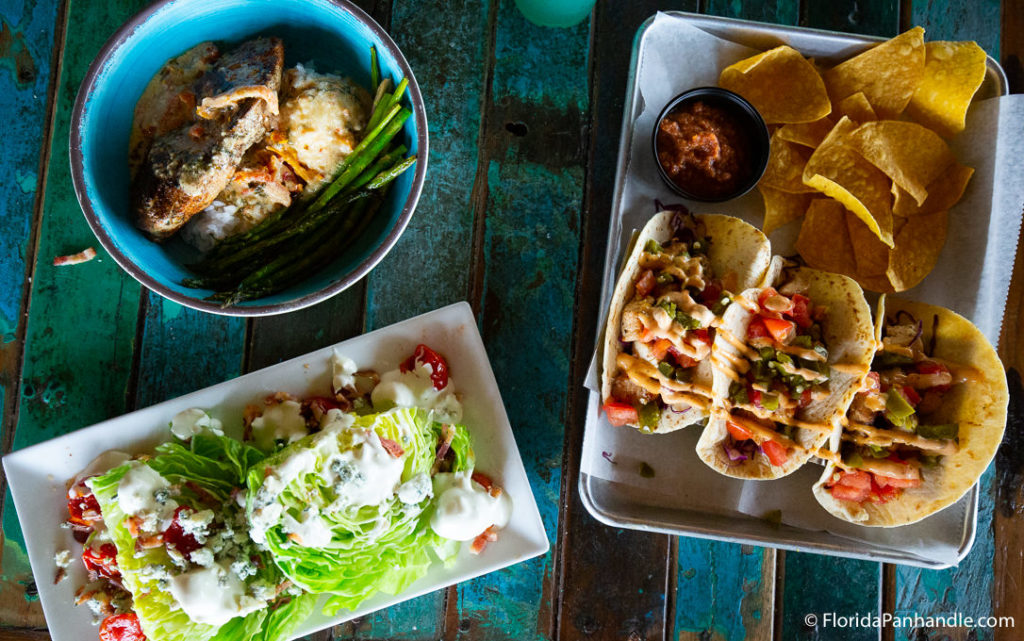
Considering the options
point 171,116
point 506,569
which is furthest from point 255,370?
point 506,569

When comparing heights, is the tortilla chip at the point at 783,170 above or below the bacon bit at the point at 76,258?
above

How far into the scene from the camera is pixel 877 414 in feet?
6.13

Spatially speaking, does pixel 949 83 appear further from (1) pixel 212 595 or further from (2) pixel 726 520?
(1) pixel 212 595

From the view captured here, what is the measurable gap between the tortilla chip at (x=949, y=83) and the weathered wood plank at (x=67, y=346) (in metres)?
2.15

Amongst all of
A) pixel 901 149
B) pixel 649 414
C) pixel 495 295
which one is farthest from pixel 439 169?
pixel 901 149

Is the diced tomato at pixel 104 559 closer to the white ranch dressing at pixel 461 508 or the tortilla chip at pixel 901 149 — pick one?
the white ranch dressing at pixel 461 508

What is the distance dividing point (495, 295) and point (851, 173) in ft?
3.27

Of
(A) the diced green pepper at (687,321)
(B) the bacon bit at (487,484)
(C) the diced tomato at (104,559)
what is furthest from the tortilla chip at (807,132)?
(C) the diced tomato at (104,559)

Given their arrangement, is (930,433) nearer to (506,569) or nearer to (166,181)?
(506,569)

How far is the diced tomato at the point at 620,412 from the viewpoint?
1.86m

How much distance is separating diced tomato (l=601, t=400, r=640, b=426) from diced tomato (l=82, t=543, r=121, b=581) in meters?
1.28

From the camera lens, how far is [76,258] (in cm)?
201

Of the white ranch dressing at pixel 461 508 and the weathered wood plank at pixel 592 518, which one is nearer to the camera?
the white ranch dressing at pixel 461 508

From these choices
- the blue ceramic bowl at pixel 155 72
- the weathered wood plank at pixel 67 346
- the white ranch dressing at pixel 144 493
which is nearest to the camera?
the blue ceramic bowl at pixel 155 72
